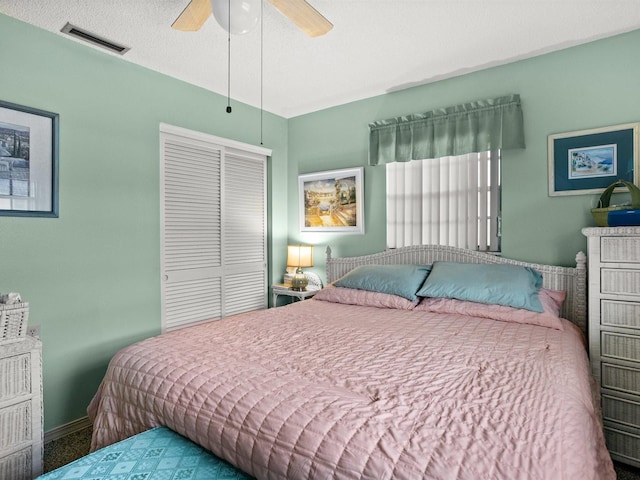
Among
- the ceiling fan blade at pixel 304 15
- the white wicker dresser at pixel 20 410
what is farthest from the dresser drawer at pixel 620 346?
the white wicker dresser at pixel 20 410

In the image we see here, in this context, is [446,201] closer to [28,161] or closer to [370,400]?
[370,400]

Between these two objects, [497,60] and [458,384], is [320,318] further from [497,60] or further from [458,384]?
[497,60]

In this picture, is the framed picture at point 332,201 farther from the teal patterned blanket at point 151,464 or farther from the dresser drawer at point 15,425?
the dresser drawer at point 15,425

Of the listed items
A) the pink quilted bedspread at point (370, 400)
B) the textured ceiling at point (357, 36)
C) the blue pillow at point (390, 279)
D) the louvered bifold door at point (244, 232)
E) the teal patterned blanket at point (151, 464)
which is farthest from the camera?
the louvered bifold door at point (244, 232)

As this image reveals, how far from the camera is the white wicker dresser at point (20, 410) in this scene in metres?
1.74

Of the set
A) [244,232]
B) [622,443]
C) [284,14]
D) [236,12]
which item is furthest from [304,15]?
[622,443]

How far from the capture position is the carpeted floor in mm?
2025

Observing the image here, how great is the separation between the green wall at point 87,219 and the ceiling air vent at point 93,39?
0.27ft

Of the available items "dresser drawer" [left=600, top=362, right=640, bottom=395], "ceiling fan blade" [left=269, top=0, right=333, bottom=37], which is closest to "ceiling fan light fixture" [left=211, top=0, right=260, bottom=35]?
"ceiling fan blade" [left=269, top=0, right=333, bottom=37]

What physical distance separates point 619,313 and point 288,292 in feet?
8.55

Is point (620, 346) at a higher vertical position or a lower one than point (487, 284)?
lower

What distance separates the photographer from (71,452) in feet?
7.35

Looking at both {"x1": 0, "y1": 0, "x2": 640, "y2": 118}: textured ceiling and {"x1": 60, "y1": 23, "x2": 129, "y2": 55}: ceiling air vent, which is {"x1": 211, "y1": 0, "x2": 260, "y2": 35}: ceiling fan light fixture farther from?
{"x1": 60, "y1": 23, "x2": 129, "y2": 55}: ceiling air vent

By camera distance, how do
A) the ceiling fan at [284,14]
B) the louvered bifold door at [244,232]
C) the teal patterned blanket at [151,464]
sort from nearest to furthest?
the teal patterned blanket at [151,464], the ceiling fan at [284,14], the louvered bifold door at [244,232]
